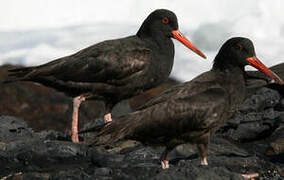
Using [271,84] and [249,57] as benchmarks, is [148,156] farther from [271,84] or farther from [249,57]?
[271,84]

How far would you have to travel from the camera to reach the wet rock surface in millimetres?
7051

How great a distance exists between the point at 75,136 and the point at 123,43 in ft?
5.89

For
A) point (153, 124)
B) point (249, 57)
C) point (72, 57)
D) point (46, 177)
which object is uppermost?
point (72, 57)

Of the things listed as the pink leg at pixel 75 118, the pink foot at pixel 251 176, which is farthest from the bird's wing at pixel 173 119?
the pink leg at pixel 75 118

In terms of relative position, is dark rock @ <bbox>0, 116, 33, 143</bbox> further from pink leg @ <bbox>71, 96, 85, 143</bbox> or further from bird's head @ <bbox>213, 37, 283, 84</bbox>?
bird's head @ <bbox>213, 37, 283, 84</bbox>

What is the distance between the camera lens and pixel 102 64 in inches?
376

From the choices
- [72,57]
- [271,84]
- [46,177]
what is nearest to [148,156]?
[46,177]

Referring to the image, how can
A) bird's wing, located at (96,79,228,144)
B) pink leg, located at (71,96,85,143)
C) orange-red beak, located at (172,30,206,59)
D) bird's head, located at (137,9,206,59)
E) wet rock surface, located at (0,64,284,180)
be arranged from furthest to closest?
bird's head, located at (137,9,206,59), orange-red beak, located at (172,30,206,59), pink leg, located at (71,96,85,143), bird's wing, located at (96,79,228,144), wet rock surface, located at (0,64,284,180)

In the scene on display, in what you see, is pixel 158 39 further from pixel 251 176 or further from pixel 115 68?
pixel 251 176

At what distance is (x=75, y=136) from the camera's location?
9.58 meters

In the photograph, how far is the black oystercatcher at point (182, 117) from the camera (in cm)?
718

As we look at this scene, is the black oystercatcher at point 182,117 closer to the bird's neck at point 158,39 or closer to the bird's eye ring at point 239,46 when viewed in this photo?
the bird's eye ring at point 239,46

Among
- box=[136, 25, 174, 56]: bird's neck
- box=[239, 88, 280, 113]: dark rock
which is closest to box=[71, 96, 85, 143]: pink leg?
box=[136, 25, 174, 56]: bird's neck

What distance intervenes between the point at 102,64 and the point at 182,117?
109 inches
